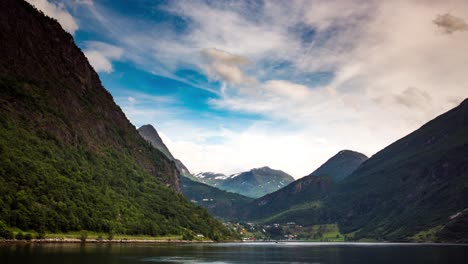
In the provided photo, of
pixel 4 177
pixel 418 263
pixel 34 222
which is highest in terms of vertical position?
pixel 4 177

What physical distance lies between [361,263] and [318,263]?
11562mm

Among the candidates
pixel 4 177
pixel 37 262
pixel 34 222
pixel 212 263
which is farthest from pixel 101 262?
pixel 4 177

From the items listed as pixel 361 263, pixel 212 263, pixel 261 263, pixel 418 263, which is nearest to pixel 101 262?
pixel 212 263

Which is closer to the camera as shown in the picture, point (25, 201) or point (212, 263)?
point (212, 263)

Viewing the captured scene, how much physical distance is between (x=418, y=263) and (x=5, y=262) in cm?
9842

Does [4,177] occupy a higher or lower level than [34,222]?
higher

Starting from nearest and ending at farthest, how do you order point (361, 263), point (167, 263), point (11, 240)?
point (167, 263)
point (361, 263)
point (11, 240)

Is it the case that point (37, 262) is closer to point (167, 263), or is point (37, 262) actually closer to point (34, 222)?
point (167, 263)

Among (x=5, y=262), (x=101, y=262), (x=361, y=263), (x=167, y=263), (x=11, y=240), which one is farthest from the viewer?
(x=11, y=240)

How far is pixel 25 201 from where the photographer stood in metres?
188

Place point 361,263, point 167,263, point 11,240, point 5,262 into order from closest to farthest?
1. point 5,262
2. point 167,263
3. point 361,263
4. point 11,240

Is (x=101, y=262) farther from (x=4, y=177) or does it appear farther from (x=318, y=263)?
(x=4, y=177)

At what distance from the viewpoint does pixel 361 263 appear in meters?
120

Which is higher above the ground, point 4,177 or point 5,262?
point 4,177
